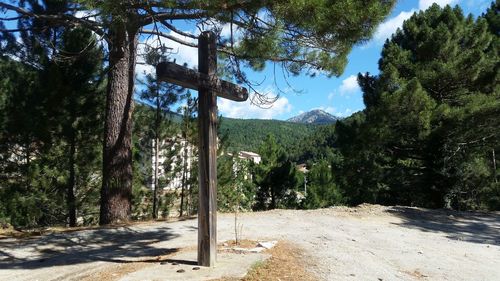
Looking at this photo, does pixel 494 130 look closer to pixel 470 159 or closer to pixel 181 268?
pixel 470 159

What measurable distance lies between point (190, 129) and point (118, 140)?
756cm

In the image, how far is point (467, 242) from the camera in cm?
738

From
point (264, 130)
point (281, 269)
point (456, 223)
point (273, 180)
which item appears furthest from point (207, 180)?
point (264, 130)

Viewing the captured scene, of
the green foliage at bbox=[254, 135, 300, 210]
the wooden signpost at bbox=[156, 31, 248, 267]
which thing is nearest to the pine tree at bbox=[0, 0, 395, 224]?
the wooden signpost at bbox=[156, 31, 248, 267]

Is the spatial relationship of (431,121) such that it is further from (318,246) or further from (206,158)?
(206,158)

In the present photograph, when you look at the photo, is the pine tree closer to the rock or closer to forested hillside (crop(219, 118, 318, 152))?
the rock

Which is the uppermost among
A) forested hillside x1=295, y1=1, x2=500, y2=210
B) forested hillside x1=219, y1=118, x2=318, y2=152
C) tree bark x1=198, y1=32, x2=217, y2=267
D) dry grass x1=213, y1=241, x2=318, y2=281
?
forested hillside x1=219, y1=118, x2=318, y2=152

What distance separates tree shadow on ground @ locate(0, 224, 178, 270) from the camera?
497 centimetres

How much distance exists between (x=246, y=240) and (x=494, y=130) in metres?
10.1

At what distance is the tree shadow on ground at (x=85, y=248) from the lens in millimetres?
4969

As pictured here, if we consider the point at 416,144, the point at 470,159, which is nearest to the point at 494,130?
the point at 470,159

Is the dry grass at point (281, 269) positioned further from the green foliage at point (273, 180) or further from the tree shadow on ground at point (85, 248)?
the green foliage at point (273, 180)

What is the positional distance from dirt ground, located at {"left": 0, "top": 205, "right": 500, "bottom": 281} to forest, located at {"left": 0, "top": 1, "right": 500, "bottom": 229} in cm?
185

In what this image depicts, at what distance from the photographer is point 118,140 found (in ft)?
26.6
